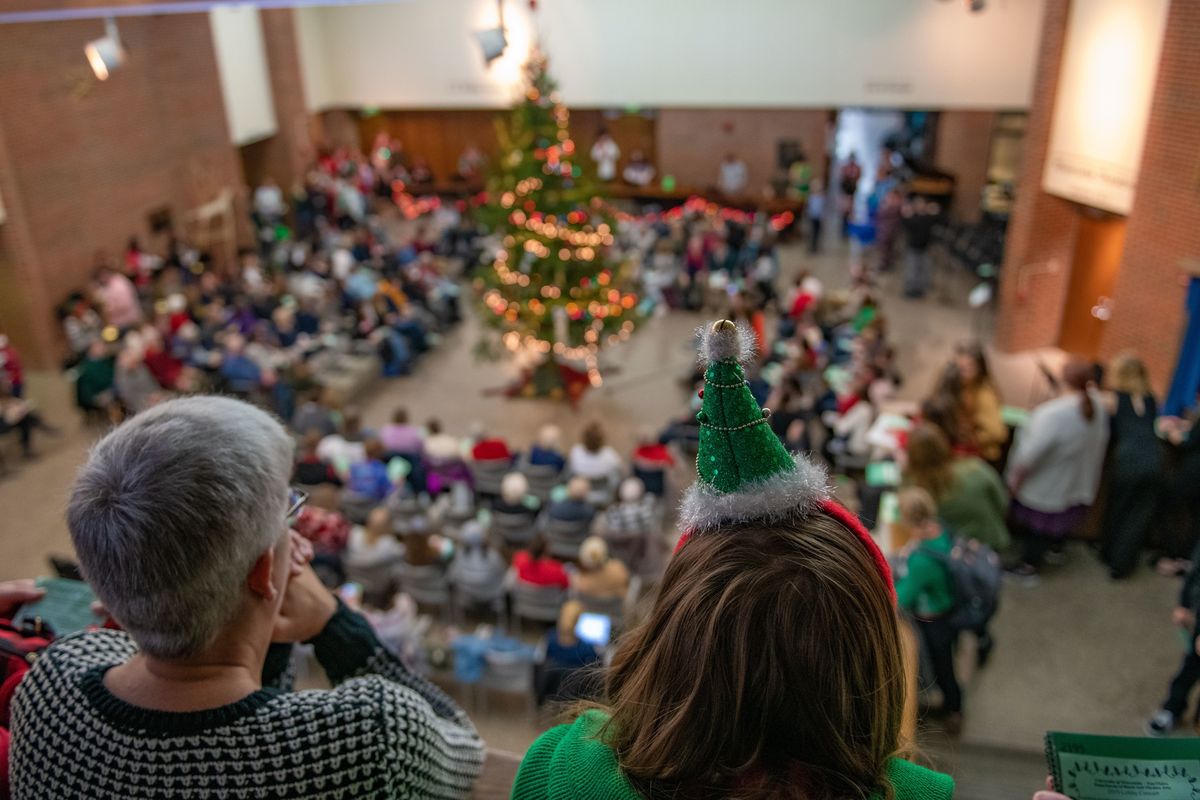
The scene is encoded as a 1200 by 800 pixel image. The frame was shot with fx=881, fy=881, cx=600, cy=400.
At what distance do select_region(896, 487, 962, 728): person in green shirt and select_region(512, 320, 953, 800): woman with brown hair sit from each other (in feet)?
11.4

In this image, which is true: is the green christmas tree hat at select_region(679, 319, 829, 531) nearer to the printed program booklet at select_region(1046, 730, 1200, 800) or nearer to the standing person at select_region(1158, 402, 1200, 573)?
the printed program booklet at select_region(1046, 730, 1200, 800)

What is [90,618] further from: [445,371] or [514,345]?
[445,371]

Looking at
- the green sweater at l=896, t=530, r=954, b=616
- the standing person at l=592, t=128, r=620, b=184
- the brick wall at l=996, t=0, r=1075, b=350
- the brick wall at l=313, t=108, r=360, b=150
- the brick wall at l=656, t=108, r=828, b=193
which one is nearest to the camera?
the green sweater at l=896, t=530, r=954, b=616

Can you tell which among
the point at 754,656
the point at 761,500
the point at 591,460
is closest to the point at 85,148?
the point at 591,460

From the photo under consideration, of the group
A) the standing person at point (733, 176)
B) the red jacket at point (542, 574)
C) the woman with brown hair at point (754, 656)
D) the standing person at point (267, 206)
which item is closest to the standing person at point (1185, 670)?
the red jacket at point (542, 574)

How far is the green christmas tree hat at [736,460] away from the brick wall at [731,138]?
17.8m

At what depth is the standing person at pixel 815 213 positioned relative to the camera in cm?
1557

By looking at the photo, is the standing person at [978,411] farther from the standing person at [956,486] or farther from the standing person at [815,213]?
the standing person at [815,213]

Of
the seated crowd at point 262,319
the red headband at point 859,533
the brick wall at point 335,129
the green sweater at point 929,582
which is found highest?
the red headband at point 859,533

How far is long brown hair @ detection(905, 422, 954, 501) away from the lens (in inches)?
206

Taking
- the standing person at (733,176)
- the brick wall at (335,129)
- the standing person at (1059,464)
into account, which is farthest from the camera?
the brick wall at (335,129)

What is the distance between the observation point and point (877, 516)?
650cm

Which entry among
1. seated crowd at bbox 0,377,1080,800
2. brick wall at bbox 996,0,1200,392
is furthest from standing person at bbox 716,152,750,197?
seated crowd at bbox 0,377,1080,800

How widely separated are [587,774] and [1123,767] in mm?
841
